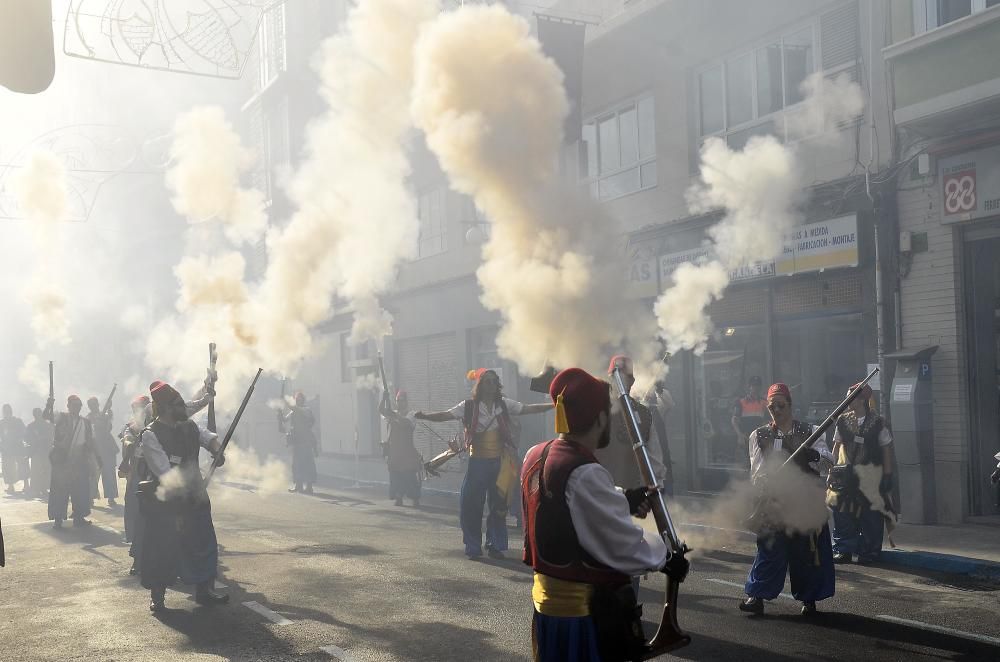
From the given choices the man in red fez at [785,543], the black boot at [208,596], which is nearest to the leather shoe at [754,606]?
the man in red fez at [785,543]

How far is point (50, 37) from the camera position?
223cm

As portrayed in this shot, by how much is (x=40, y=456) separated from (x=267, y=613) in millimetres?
15021

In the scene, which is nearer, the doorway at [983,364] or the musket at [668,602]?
the musket at [668,602]

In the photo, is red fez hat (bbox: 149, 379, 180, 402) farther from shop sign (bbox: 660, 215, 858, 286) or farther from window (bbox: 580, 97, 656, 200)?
window (bbox: 580, 97, 656, 200)

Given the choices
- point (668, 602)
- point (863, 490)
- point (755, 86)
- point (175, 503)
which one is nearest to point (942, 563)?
point (863, 490)

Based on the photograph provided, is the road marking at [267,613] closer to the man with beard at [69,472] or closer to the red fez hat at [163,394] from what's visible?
the red fez hat at [163,394]

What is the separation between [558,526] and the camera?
3518 mm

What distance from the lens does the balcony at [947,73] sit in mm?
10703

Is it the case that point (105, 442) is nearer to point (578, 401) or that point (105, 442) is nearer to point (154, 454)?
point (154, 454)

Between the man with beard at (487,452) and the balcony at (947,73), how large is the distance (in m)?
5.59

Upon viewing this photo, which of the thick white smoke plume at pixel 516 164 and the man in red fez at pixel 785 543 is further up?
the thick white smoke plume at pixel 516 164

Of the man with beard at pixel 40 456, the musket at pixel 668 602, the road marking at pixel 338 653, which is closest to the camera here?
the musket at pixel 668 602

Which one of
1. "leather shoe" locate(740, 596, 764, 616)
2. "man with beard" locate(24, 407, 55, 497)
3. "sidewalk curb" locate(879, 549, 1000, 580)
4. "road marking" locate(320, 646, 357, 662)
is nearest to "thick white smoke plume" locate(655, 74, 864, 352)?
"sidewalk curb" locate(879, 549, 1000, 580)

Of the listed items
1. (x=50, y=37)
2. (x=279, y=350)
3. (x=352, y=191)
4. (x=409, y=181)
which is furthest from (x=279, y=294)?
(x=50, y=37)
